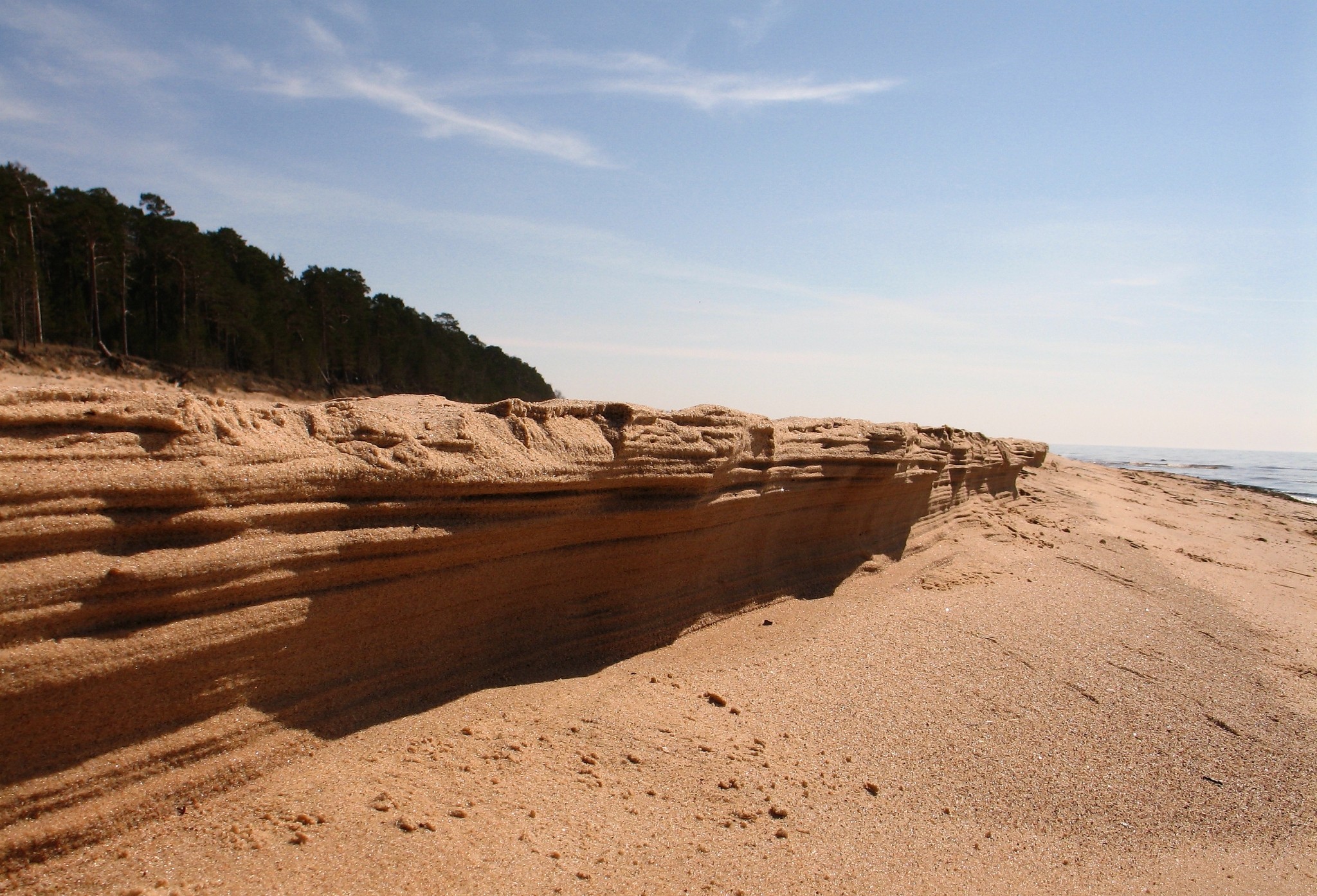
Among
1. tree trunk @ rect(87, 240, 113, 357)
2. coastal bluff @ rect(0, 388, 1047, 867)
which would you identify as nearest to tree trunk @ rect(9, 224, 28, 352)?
tree trunk @ rect(87, 240, 113, 357)

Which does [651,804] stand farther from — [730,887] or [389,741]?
[389,741]

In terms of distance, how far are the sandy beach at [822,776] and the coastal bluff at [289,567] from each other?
15 centimetres

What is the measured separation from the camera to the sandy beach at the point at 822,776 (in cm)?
235

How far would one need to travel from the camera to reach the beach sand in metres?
2.35

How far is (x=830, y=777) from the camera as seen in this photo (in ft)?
10.9

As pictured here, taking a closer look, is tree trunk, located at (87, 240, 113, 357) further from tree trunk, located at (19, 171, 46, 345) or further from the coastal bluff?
the coastal bluff

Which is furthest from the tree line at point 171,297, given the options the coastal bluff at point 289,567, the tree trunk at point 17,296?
the coastal bluff at point 289,567

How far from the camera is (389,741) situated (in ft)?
9.45

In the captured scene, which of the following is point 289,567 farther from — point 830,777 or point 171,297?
point 171,297

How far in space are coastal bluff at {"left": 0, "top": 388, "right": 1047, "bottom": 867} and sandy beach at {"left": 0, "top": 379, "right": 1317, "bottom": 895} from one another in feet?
0.48

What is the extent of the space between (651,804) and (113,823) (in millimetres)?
1854

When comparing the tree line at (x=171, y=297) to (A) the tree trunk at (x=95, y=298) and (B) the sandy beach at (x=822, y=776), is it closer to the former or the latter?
(A) the tree trunk at (x=95, y=298)

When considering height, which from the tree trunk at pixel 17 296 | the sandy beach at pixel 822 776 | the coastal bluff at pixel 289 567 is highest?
the tree trunk at pixel 17 296

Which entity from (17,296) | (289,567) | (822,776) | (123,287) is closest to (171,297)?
(123,287)
